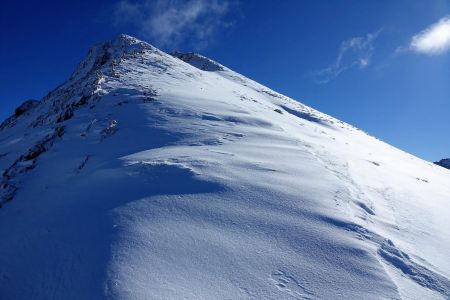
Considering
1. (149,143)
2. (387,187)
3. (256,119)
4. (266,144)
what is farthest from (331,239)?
(256,119)

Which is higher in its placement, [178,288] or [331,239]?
[331,239]

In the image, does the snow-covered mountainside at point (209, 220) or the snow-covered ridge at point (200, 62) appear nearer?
the snow-covered mountainside at point (209, 220)

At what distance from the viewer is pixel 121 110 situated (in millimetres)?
11961

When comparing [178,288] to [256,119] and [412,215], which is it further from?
[256,119]

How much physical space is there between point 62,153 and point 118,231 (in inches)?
213

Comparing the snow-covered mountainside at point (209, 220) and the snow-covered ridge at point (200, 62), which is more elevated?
the snow-covered ridge at point (200, 62)

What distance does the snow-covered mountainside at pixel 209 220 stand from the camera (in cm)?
402

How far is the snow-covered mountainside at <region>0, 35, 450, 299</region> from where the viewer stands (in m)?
4.02

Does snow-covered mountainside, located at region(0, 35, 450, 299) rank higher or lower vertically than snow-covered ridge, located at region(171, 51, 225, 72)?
lower

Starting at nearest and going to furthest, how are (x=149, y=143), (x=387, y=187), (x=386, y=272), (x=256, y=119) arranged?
(x=386, y=272)
(x=387, y=187)
(x=149, y=143)
(x=256, y=119)

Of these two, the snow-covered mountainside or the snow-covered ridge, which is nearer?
the snow-covered mountainside

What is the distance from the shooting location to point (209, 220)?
5117 millimetres

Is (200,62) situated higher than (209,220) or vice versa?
(200,62)

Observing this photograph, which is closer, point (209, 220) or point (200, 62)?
point (209, 220)
